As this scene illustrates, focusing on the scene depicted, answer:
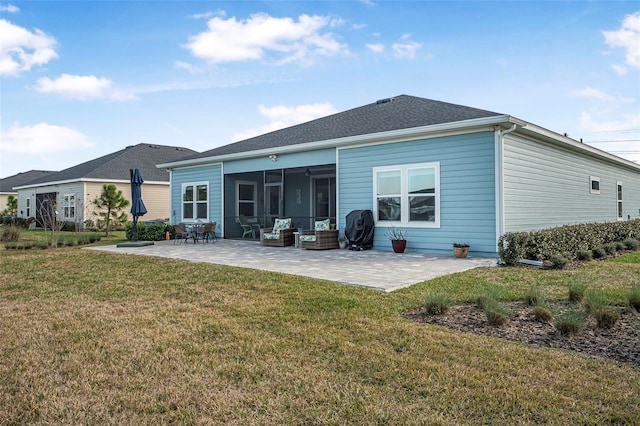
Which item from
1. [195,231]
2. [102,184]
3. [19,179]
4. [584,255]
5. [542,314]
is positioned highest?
[19,179]

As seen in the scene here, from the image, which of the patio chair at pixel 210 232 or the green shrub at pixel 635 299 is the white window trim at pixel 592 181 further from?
the patio chair at pixel 210 232

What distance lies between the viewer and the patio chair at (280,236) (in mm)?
12297

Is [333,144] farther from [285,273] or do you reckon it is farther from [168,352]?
[168,352]

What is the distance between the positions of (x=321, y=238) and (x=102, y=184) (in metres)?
15.8

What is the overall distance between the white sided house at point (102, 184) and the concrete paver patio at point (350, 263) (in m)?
12.2

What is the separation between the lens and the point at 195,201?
52.2ft

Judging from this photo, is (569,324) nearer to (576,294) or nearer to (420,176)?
(576,294)

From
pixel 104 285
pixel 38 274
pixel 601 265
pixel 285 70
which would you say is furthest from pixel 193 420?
pixel 285 70

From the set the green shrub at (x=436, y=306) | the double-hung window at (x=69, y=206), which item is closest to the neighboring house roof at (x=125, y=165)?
the double-hung window at (x=69, y=206)

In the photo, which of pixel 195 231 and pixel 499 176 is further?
pixel 195 231

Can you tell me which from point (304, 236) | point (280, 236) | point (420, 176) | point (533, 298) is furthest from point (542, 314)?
point (280, 236)

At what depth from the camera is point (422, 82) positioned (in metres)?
16.2

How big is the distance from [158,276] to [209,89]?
9961 millimetres

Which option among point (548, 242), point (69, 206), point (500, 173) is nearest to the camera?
point (548, 242)
